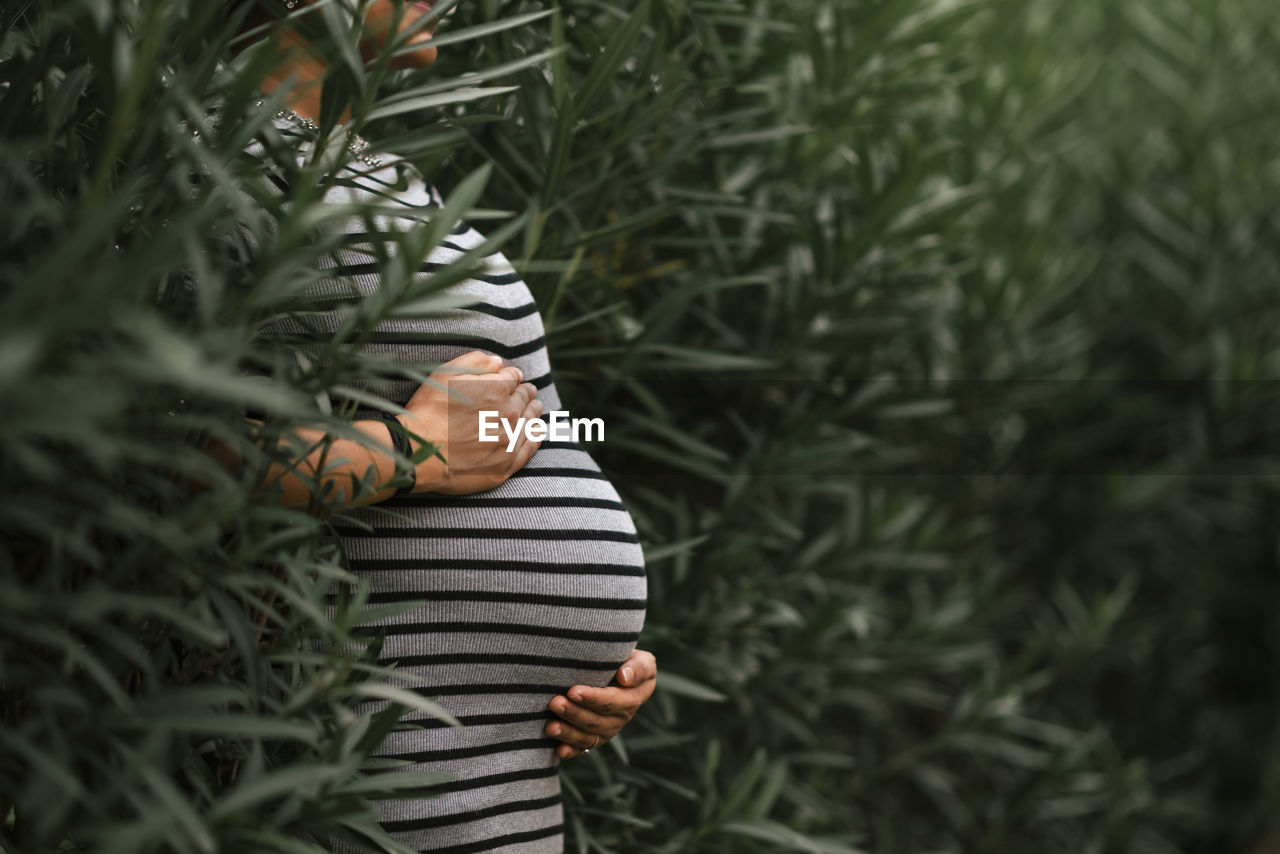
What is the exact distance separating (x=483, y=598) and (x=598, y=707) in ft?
0.43

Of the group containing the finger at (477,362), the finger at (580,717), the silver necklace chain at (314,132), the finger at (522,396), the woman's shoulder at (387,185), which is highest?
the silver necklace chain at (314,132)

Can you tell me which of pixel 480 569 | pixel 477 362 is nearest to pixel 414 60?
pixel 477 362

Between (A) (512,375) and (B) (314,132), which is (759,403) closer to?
(A) (512,375)

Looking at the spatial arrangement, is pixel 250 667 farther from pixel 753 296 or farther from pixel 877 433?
pixel 877 433

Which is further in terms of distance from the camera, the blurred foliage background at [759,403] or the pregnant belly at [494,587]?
the pregnant belly at [494,587]

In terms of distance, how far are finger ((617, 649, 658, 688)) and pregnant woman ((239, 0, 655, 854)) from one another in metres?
0.02

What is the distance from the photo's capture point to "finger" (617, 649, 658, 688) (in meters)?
0.74

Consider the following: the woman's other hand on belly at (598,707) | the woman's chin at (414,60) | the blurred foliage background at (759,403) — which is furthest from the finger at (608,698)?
the woman's chin at (414,60)

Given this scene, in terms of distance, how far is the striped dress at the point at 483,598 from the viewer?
662 millimetres

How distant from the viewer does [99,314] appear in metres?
0.36

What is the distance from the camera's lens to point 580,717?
0.72m

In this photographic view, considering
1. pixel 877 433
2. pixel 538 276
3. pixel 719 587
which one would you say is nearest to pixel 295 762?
pixel 538 276

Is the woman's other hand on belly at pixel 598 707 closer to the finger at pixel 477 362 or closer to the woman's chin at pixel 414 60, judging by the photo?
the finger at pixel 477 362

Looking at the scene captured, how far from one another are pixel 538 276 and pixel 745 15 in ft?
1.49
